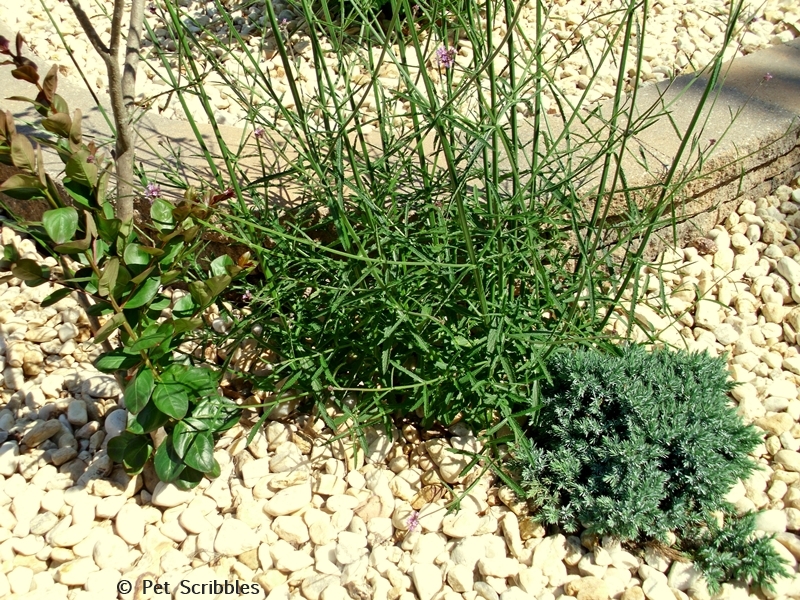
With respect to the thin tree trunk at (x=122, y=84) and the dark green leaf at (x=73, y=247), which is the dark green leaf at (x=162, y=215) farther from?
the dark green leaf at (x=73, y=247)

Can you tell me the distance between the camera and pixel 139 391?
1572 millimetres

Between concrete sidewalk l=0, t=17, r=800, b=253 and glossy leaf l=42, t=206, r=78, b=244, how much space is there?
88 cm

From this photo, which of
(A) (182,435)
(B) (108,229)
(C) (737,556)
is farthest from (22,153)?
(C) (737,556)

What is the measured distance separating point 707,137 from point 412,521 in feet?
5.30

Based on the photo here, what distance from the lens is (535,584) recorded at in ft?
5.58

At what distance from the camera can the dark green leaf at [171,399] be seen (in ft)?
5.20

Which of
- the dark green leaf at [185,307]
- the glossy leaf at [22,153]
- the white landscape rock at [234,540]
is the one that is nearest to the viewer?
the glossy leaf at [22,153]

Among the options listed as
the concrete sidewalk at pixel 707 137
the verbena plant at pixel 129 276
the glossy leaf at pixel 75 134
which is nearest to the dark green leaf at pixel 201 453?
the verbena plant at pixel 129 276

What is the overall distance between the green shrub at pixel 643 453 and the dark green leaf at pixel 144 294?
0.88 m

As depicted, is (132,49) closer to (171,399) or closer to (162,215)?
(162,215)

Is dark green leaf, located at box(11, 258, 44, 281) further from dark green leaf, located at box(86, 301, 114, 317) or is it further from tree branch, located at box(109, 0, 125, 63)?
tree branch, located at box(109, 0, 125, 63)

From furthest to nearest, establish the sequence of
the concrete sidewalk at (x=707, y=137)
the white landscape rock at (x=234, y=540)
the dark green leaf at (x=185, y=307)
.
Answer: the concrete sidewalk at (x=707, y=137) → the white landscape rock at (x=234, y=540) → the dark green leaf at (x=185, y=307)

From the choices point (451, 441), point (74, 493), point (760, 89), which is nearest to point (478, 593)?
point (451, 441)

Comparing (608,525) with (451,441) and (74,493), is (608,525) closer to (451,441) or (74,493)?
(451,441)
